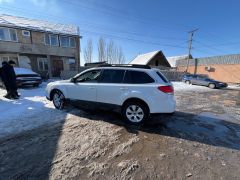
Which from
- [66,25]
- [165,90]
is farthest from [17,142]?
[66,25]

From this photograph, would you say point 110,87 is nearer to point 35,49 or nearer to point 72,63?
point 35,49

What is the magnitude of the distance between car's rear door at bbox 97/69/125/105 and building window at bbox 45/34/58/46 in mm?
17038

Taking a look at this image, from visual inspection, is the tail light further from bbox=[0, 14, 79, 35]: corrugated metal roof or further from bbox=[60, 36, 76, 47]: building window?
bbox=[60, 36, 76, 47]: building window

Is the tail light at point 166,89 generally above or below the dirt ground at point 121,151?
above

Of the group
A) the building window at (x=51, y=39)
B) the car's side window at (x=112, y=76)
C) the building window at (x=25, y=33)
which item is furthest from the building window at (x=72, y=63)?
the car's side window at (x=112, y=76)

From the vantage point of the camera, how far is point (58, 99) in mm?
5988

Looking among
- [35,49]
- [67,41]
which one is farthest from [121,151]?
[67,41]

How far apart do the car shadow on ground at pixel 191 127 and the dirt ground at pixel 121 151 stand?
25 mm

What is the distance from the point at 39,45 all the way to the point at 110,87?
17.4 m

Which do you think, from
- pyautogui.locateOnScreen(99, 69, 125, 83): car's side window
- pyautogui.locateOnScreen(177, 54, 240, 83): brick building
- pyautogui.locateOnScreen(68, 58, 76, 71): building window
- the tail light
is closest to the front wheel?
pyautogui.locateOnScreen(99, 69, 125, 83): car's side window

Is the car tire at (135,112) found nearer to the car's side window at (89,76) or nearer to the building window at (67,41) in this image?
the car's side window at (89,76)

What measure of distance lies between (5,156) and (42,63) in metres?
19.2

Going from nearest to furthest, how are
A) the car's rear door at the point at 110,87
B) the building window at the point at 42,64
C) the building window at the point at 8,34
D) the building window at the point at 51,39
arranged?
the car's rear door at the point at 110,87 → the building window at the point at 8,34 → the building window at the point at 51,39 → the building window at the point at 42,64

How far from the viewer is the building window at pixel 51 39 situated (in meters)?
18.8
